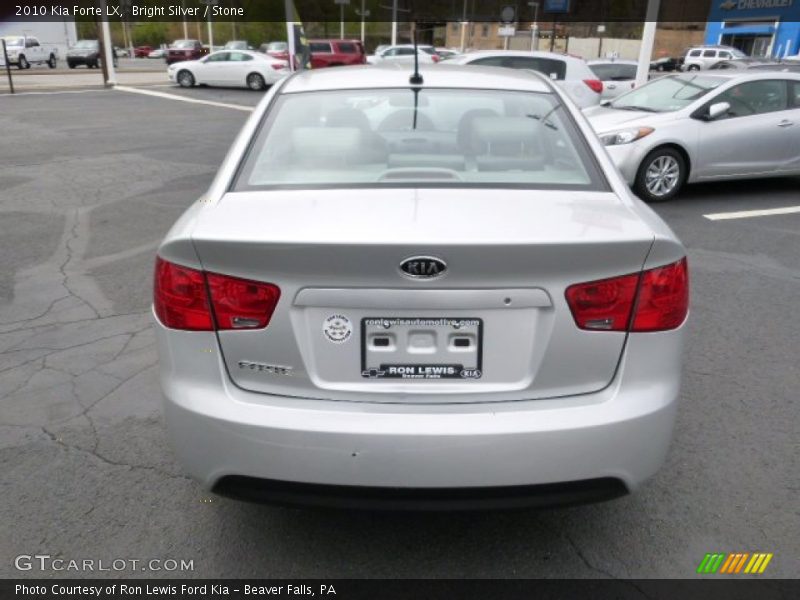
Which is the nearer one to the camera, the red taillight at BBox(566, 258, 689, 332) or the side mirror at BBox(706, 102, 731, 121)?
the red taillight at BBox(566, 258, 689, 332)

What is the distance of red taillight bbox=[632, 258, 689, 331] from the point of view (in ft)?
6.87

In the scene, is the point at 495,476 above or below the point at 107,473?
above

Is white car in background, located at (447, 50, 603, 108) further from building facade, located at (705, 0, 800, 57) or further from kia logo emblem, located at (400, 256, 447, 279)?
building facade, located at (705, 0, 800, 57)

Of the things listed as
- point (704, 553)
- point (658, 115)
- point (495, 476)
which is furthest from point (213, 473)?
point (658, 115)

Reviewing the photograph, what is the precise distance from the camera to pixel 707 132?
8453 millimetres

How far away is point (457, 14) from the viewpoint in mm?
98812

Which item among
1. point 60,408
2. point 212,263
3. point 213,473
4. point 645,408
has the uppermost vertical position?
point 212,263

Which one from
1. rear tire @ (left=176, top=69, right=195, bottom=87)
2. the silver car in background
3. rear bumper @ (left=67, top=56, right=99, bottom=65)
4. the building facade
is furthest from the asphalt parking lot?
the building facade

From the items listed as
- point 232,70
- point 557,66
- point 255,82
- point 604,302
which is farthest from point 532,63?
point 232,70

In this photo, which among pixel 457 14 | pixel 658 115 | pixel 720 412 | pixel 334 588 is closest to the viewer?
pixel 334 588

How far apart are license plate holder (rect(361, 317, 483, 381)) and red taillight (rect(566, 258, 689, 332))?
313mm

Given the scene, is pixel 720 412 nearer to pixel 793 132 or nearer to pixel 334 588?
pixel 334 588

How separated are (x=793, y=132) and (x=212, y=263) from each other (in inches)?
356

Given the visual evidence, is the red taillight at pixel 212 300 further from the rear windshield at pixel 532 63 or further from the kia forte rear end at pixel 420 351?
the rear windshield at pixel 532 63
